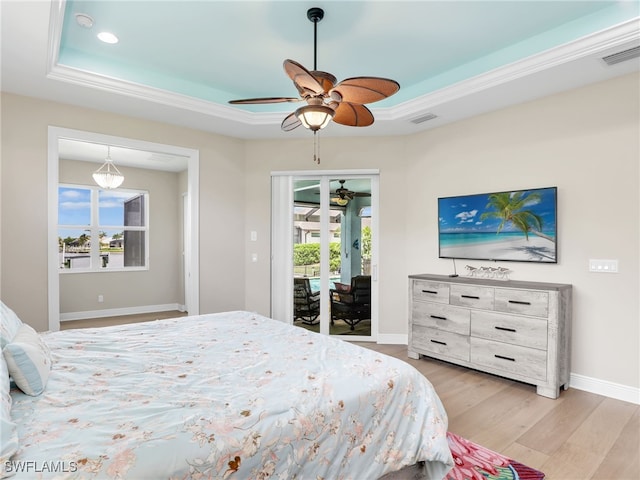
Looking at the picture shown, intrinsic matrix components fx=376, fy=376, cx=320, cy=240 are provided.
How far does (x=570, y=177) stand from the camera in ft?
11.3

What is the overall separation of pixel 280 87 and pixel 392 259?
2.49 m

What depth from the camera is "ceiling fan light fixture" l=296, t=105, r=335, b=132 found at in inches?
96.4

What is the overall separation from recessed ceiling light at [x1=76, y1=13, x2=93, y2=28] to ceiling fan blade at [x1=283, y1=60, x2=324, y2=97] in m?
1.73

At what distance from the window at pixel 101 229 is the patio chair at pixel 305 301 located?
11.4ft

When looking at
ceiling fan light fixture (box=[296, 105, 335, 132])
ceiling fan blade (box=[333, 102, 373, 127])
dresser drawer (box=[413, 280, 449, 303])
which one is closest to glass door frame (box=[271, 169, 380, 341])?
dresser drawer (box=[413, 280, 449, 303])

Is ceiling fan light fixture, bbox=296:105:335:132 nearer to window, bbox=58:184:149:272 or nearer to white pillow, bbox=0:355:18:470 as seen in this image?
white pillow, bbox=0:355:18:470

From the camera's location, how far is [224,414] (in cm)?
140

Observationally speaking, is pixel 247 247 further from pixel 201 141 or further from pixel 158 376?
pixel 158 376

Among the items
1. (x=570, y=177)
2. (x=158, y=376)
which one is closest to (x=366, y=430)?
(x=158, y=376)

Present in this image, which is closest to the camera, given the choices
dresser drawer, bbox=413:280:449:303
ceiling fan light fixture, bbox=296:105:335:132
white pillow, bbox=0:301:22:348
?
white pillow, bbox=0:301:22:348

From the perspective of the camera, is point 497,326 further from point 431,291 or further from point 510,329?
point 431,291

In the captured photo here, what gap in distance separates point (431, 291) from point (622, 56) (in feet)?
8.27

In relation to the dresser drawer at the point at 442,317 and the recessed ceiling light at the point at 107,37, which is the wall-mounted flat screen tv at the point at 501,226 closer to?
the dresser drawer at the point at 442,317

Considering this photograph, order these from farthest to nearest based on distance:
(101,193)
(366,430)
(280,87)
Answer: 1. (101,193)
2. (280,87)
3. (366,430)
